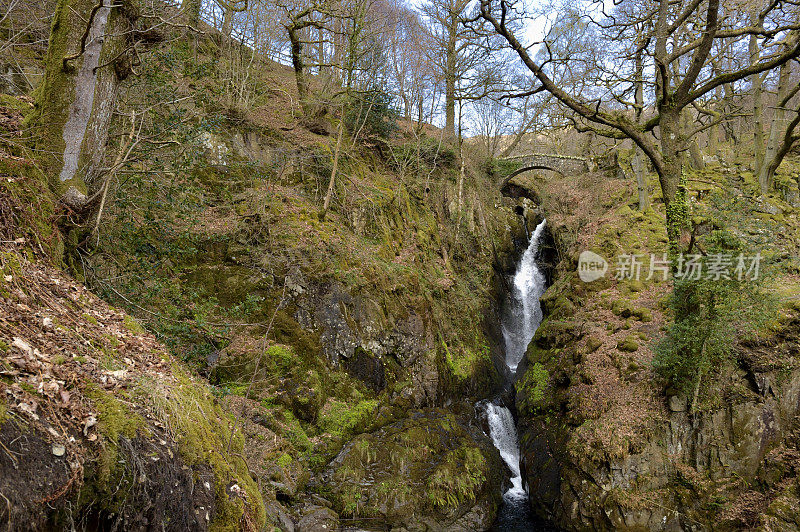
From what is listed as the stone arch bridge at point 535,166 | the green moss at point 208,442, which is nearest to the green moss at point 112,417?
the green moss at point 208,442

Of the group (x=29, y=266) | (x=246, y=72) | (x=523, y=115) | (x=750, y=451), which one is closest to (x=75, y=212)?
(x=29, y=266)

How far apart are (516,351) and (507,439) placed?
486 centimetres

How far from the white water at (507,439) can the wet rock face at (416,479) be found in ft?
2.29

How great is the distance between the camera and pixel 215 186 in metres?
9.95

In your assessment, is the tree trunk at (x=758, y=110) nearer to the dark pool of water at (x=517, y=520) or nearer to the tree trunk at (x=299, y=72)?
the dark pool of water at (x=517, y=520)

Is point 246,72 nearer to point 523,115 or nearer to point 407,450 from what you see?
point 407,450

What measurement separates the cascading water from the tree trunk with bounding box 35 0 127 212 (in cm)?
943

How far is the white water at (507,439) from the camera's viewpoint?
9.86 m

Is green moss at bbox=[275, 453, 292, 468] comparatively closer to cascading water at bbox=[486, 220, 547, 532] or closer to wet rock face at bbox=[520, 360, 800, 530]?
cascading water at bbox=[486, 220, 547, 532]

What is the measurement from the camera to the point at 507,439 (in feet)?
36.9

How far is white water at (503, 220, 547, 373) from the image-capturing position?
1568cm

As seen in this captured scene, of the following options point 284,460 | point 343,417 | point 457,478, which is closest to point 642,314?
point 457,478

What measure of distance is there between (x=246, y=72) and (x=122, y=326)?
1062 centimetres

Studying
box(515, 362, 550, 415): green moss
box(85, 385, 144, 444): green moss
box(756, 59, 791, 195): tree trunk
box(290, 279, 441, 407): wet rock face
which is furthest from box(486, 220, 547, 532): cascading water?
box(85, 385, 144, 444): green moss
